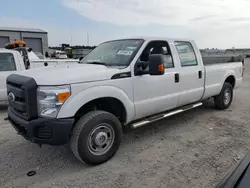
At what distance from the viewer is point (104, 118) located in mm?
3236

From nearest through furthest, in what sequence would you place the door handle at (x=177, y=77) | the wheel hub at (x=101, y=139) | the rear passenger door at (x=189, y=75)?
the wheel hub at (x=101, y=139) < the door handle at (x=177, y=77) < the rear passenger door at (x=189, y=75)

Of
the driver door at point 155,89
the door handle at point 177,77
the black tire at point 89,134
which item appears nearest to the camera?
the black tire at point 89,134

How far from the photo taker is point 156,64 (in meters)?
3.43

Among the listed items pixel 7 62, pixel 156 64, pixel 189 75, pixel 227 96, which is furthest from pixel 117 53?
pixel 7 62

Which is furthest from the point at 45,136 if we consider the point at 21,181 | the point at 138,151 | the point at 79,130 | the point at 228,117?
the point at 228,117

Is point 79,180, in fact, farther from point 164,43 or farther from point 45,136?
point 164,43

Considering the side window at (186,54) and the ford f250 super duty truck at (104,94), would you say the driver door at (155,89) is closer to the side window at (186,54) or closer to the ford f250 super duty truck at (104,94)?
the ford f250 super duty truck at (104,94)

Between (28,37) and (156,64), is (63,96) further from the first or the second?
(28,37)

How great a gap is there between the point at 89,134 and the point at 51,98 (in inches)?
28.5

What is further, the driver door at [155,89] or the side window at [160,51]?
the side window at [160,51]

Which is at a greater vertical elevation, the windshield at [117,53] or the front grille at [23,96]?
the windshield at [117,53]

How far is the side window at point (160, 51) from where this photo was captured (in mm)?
4020

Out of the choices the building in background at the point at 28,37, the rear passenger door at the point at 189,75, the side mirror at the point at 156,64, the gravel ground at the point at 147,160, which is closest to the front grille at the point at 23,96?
the gravel ground at the point at 147,160

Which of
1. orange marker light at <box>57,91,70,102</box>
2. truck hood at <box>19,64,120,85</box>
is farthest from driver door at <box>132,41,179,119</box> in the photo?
orange marker light at <box>57,91,70,102</box>
